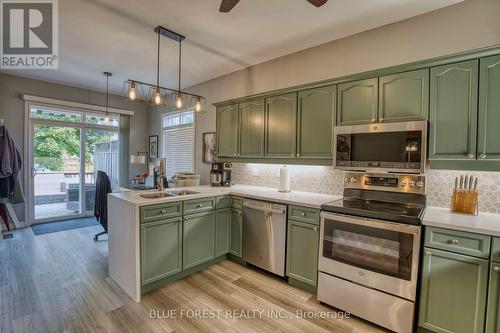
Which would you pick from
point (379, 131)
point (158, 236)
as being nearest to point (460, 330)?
point (379, 131)

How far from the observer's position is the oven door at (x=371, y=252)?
1881 millimetres

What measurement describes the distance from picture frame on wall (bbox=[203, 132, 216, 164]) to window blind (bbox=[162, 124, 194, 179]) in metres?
0.45

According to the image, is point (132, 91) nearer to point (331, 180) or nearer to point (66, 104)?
point (331, 180)

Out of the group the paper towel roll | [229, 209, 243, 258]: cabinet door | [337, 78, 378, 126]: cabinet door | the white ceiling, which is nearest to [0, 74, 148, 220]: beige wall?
the white ceiling

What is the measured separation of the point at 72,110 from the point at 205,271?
457 centimetres

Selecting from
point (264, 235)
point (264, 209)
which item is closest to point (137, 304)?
point (264, 235)

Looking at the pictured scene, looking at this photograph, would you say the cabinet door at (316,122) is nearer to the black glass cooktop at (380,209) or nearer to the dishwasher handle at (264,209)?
the black glass cooktop at (380,209)

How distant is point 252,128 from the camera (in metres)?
3.38

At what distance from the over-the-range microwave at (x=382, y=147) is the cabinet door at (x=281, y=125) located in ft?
1.93

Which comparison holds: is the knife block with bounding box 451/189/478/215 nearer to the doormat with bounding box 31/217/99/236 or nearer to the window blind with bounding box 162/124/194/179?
the window blind with bounding box 162/124/194/179

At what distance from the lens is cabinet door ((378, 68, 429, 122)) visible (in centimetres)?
211

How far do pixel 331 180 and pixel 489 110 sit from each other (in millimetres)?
1495

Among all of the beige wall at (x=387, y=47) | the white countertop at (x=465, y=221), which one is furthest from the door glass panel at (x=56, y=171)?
the white countertop at (x=465, y=221)

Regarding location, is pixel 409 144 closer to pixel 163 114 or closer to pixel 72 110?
pixel 163 114
